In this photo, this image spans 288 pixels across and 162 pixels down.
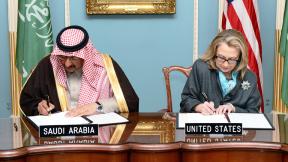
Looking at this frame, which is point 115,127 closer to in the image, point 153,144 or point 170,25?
point 153,144

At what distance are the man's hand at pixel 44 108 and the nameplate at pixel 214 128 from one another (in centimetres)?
83

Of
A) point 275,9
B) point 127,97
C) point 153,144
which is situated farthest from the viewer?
point 275,9

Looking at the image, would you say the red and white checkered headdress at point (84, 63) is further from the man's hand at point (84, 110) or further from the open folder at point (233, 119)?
the open folder at point (233, 119)

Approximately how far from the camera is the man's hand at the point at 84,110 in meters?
2.50

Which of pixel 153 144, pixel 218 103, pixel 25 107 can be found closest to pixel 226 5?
pixel 218 103

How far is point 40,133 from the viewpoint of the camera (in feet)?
7.11

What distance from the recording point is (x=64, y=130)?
2164 mm

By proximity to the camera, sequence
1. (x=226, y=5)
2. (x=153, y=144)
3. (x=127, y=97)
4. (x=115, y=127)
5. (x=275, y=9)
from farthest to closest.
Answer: (x=275, y=9) < (x=226, y=5) < (x=127, y=97) < (x=115, y=127) < (x=153, y=144)

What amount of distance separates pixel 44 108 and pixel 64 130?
508 mm

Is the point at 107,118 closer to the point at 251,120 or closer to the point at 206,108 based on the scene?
the point at 206,108

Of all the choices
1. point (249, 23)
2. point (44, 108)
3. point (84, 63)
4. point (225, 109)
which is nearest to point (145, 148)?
point (225, 109)

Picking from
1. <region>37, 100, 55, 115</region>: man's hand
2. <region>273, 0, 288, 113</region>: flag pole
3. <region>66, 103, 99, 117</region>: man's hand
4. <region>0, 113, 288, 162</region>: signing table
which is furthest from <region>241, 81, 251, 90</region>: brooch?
<region>273, 0, 288, 113</region>: flag pole

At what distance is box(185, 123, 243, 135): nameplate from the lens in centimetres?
218

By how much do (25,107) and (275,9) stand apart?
2.58 m
